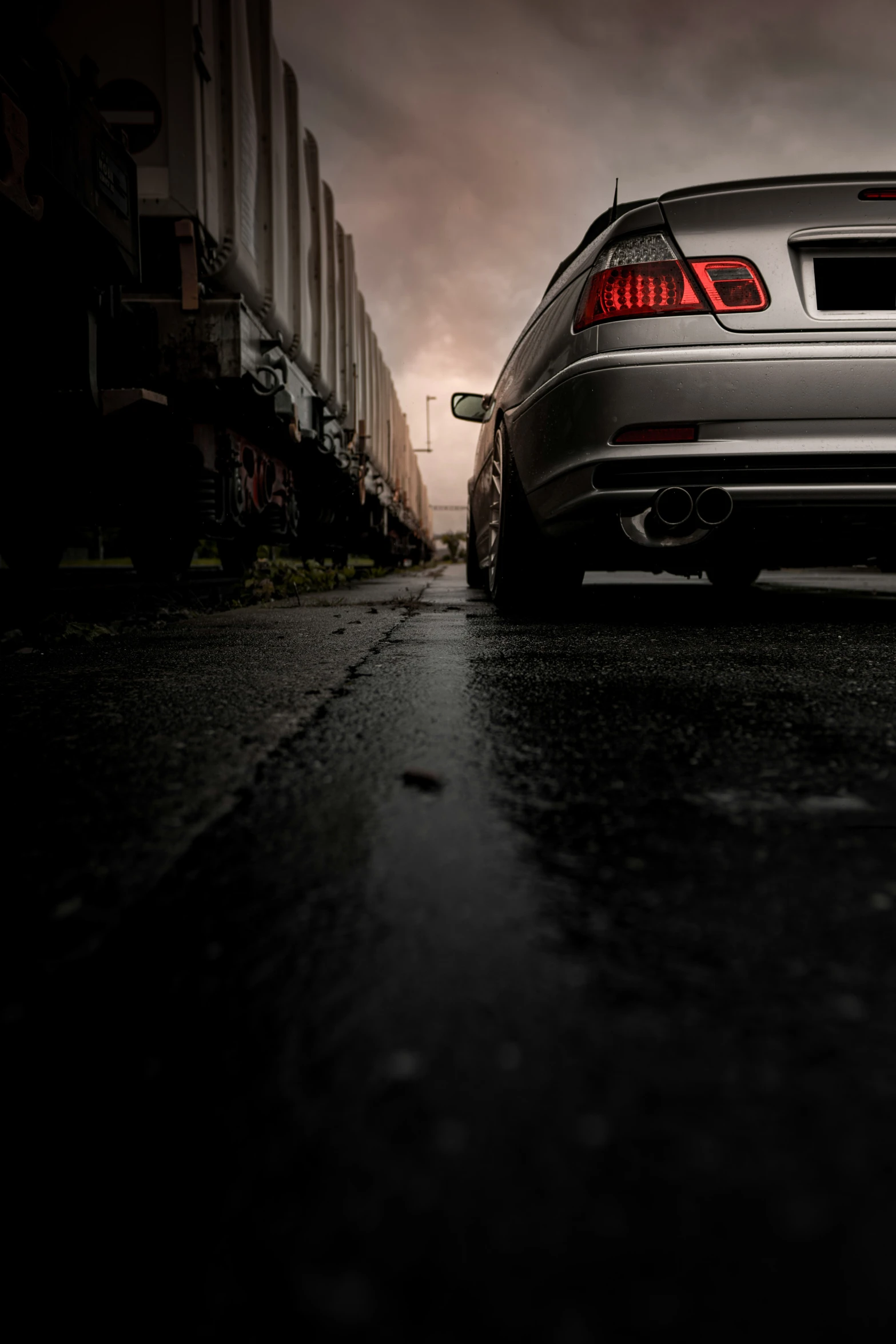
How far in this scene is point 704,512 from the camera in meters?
3.23

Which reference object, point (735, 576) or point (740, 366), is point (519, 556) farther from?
point (735, 576)

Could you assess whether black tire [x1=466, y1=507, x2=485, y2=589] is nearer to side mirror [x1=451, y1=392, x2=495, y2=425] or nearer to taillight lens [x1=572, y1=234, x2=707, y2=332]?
side mirror [x1=451, y1=392, x2=495, y2=425]

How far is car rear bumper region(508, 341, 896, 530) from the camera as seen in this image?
3.15 metres

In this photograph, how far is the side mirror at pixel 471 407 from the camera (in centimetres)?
572

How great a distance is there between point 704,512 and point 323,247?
771cm

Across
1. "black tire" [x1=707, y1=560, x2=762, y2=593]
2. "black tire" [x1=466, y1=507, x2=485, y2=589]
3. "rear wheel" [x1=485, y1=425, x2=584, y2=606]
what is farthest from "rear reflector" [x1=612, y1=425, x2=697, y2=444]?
"black tire" [x1=466, y1=507, x2=485, y2=589]

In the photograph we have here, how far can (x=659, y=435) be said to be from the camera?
3248 mm

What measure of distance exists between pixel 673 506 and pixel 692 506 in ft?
0.22

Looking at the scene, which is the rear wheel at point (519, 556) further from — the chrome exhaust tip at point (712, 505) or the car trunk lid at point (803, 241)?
the car trunk lid at point (803, 241)

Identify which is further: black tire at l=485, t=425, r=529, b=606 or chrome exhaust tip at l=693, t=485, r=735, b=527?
black tire at l=485, t=425, r=529, b=606

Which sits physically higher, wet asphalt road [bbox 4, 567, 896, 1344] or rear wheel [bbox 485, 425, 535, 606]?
rear wheel [bbox 485, 425, 535, 606]

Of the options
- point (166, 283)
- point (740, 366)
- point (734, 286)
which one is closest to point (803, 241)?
point (734, 286)

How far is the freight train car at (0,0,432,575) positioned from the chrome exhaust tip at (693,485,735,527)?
243 cm

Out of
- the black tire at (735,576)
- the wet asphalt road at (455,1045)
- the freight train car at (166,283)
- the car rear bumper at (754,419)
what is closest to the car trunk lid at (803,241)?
the car rear bumper at (754,419)
